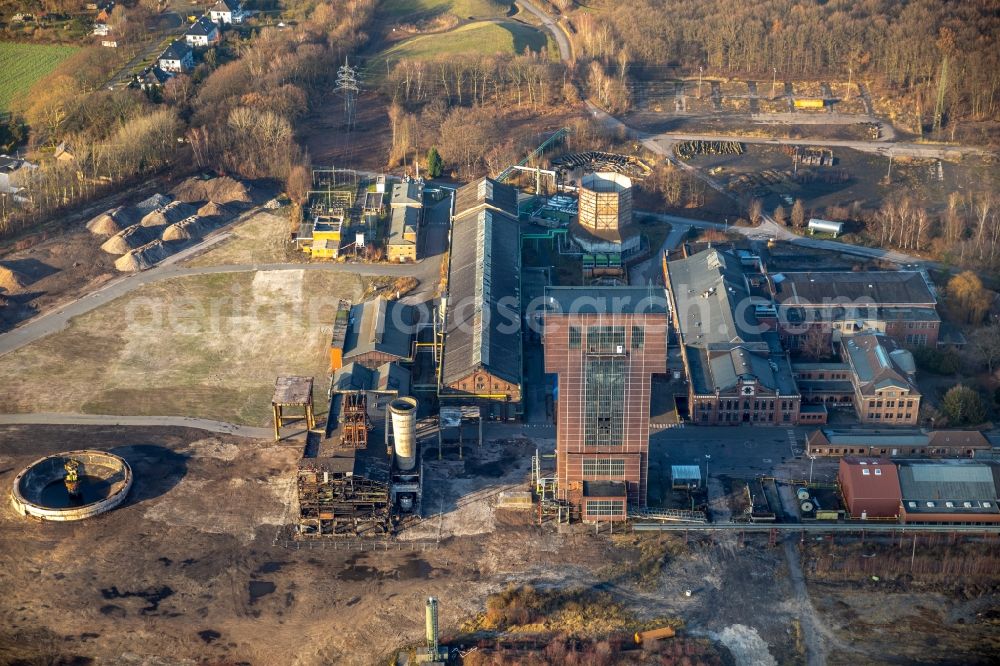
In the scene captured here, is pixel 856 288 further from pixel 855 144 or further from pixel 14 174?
pixel 14 174

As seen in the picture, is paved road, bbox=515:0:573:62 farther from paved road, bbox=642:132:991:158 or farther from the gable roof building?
the gable roof building

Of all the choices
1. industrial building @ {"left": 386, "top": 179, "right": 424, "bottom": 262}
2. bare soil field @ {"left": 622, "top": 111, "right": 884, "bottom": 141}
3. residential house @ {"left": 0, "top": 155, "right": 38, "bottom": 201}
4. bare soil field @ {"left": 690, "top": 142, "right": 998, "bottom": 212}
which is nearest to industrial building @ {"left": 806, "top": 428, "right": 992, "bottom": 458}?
bare soil field @ {"left": 690, "top": 142, "right": 998, "bottom": 212}

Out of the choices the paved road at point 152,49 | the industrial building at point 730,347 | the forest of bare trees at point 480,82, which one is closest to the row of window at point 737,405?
the industrial building at point 730,347

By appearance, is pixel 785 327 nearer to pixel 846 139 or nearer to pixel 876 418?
pixel 876 418

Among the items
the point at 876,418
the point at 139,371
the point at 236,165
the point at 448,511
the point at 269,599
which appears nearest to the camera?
the point at 269,599

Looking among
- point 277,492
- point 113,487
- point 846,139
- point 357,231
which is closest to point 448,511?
point 277,492
